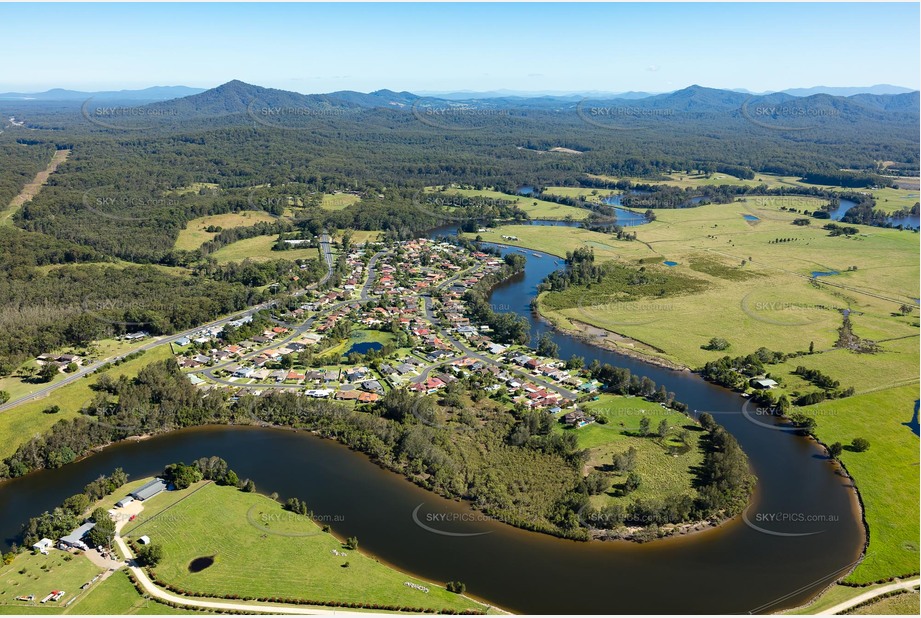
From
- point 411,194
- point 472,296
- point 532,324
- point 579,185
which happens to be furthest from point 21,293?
point 579,185

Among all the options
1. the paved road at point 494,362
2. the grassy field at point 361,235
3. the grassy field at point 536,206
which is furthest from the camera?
the grassy field at point 536,206

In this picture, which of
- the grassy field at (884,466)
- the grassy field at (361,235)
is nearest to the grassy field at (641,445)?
the grassy field at (884,466)

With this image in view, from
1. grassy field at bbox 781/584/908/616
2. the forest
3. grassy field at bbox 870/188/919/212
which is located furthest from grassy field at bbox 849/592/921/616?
grassy field at bbox 870/188/919/212

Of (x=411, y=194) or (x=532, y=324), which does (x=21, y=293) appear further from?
(x=411, y=194)

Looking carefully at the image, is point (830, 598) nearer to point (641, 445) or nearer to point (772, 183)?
point (641, 445)

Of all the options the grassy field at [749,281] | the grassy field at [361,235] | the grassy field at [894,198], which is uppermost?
the grassy field at [894,198]

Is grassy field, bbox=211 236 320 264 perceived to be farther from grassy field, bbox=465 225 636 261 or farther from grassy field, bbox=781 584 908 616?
grassy field, bbox=781 584 908 616

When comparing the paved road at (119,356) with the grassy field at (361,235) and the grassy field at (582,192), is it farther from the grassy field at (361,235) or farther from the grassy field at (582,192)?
the grassy field at (582,192)
